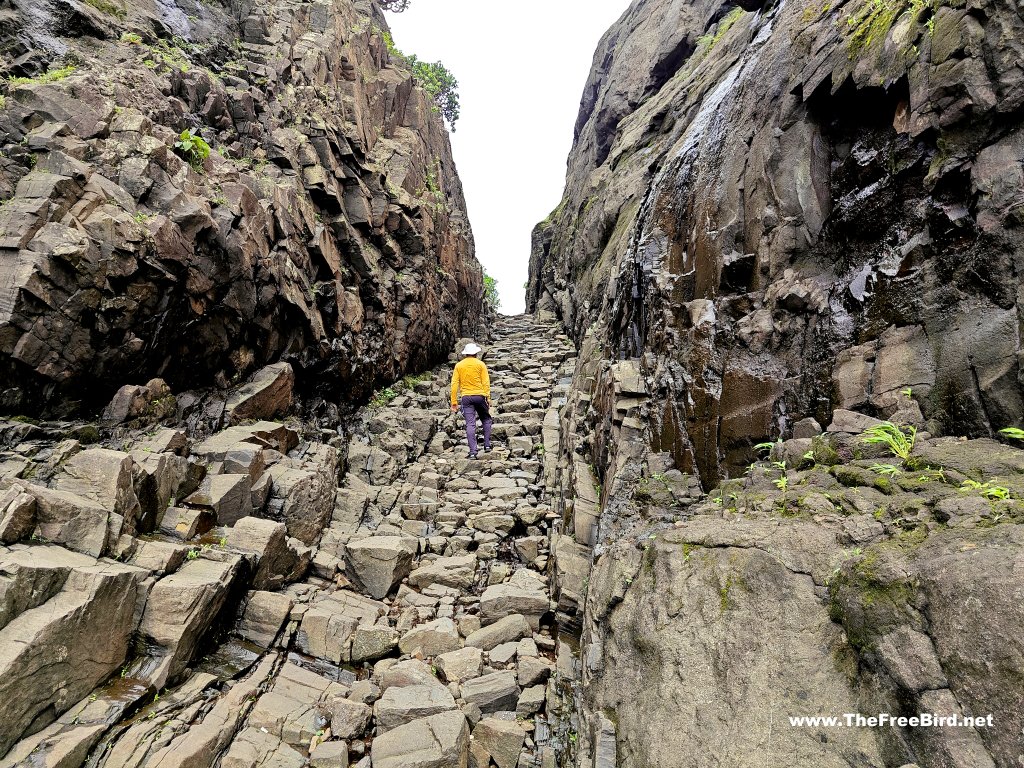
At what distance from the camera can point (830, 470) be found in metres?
4.64

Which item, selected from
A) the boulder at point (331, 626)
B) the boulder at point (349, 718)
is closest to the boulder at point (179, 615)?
the boulder at point (331, 626)

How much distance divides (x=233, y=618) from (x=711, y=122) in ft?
39.7

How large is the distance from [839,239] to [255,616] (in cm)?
966

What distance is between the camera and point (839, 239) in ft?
20.1

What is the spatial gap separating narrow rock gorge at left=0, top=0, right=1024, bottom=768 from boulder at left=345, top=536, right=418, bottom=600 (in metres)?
0.07

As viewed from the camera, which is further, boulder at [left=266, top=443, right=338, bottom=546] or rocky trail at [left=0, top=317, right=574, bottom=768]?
boulder at [left=266, top=443, right=338, bottom=546]

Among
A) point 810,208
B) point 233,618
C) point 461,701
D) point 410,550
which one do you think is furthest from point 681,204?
point 233,618

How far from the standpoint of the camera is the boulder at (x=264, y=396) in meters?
10.4

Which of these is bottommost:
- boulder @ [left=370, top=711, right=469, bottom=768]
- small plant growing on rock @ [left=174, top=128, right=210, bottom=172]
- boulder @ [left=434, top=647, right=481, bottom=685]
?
boulder @ [left=370, top=711, right=469, bottom=768]

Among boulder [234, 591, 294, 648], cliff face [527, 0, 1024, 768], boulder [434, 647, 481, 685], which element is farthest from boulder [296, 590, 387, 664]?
cliff face [527, 0, 1024, 768]

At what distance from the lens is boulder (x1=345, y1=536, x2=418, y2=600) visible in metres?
8.67

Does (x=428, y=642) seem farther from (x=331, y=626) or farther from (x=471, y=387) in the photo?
(x=471, y=387)

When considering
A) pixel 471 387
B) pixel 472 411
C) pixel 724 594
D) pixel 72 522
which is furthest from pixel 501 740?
pixel 471 387

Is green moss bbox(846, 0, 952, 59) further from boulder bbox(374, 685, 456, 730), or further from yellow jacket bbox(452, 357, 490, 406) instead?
yellow jacket bbox(452, 357, 490, 406)
